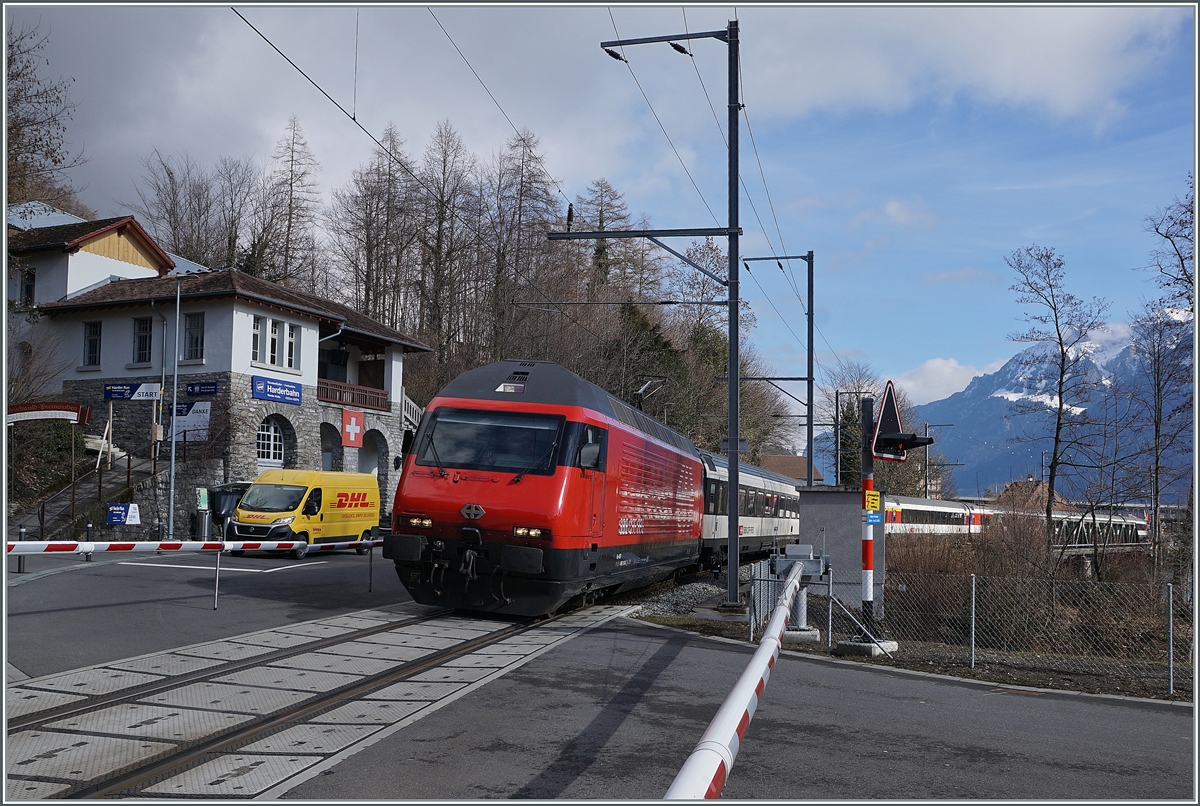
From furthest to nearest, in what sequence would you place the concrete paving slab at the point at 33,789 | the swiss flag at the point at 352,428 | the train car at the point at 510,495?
the swiss flag at the point at 352,428 < the train car at the point at 510,495 < the concrete paving slab at the point at 33,789

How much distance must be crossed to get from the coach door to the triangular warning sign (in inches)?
153

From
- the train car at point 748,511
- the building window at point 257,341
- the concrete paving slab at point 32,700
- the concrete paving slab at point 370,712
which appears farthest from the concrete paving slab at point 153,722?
the building window at point 257,341

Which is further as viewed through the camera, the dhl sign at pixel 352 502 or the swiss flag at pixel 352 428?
the swiss flag at pixel 352 428

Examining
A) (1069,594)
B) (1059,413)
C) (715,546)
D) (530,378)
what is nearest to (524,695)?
(530,378)

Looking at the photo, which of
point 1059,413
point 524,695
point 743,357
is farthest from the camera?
point 743,357

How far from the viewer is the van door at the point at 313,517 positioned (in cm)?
2802

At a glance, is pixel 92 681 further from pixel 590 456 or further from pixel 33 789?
pixel 590 456

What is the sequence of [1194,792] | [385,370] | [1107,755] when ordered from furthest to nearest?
[385,370] < [1107,755] < [1194,792]

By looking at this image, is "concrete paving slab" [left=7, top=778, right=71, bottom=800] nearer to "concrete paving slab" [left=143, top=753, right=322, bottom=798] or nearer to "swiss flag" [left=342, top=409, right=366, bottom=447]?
"concrete paving slab" [left=143, top=753, right=322, bottom=798]

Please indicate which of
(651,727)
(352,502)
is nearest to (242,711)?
(651,727)

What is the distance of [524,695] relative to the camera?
8586 millimetres

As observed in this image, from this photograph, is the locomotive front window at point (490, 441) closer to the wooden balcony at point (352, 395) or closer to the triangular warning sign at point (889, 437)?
the triangular warning sign at point (889, 437)

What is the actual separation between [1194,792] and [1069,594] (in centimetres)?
1253

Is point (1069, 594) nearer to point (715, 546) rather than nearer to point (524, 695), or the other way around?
point (715, 546)
